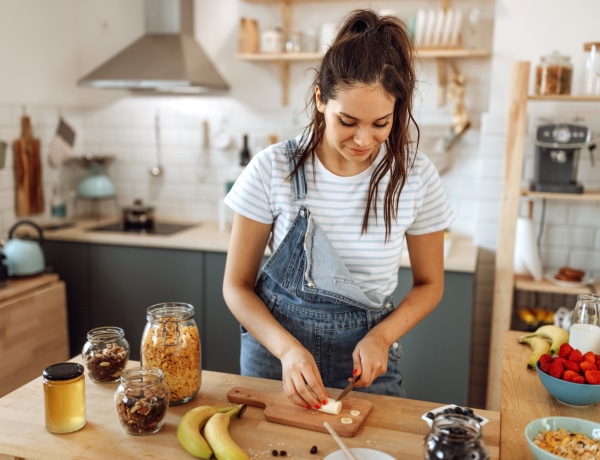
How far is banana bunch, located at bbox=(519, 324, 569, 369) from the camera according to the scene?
168cm

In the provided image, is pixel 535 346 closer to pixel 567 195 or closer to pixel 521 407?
pixel 521 407

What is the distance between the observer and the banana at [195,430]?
120 centimetres

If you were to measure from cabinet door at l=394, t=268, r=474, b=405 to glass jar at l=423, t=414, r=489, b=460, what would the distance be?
1.92 meters

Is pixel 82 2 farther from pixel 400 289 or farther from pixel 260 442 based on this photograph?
pixel 260 442

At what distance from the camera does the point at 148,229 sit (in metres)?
3.63

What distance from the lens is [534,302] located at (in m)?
3.31

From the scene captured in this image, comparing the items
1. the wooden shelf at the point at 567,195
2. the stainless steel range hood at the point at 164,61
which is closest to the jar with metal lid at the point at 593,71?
the wooden shelf at the point at 567,195

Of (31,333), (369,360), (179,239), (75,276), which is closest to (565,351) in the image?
(369,360)

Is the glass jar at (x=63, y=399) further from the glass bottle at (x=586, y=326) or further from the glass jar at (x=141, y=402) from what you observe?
the glass bottle at (x=586, y=326)

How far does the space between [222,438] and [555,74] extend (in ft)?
7.44

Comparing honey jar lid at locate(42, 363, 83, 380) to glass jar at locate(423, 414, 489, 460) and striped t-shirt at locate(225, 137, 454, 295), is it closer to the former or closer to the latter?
striped t-shirt at locate(225, 137, 454, 295)

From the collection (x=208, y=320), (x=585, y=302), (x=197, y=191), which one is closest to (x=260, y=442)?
(x=585, y=302)

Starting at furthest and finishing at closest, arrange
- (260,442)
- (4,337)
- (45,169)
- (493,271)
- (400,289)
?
1. (45,169)
2. (493,271)
3. (400,289)
4. (4,337)
5. (260,442)

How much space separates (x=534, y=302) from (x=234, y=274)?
7.17 ft
